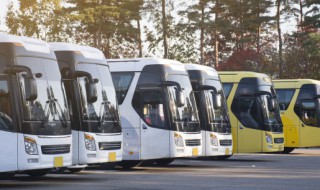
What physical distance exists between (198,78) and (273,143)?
4.34 metres

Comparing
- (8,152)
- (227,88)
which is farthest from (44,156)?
A: (227,88)

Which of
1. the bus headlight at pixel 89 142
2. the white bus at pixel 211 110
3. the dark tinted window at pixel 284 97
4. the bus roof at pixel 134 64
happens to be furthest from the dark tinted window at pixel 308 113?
the bus headlight at pixel 89 142

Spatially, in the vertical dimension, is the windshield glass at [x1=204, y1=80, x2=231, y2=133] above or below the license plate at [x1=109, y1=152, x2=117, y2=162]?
above

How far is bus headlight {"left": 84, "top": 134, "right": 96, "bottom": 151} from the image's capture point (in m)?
20.9

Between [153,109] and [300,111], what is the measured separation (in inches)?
567

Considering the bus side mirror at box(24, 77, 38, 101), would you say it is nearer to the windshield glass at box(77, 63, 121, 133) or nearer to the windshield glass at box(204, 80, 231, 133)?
the windshield glass at box(77, 63, 121, 133)

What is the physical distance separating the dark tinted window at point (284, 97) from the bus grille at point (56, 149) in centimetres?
2067

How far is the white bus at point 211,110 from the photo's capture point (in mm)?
28891

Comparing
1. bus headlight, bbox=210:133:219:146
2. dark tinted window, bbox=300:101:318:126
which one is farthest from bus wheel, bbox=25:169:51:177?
dark tinted window, bbox=300:101:318:126

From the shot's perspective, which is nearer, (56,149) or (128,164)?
(56,149)

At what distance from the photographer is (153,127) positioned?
25.2 metres

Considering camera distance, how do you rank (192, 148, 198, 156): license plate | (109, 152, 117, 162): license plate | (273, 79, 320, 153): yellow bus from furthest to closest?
1. (273, 79, 320, 153): yellow bus
2. (192, 148, 198, 156): license plate
3. (109, 152, 117, 162): license plate

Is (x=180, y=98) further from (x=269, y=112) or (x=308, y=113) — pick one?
(x=308, y=113)

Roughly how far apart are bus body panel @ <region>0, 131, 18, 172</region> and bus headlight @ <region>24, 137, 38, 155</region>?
0.23 m
